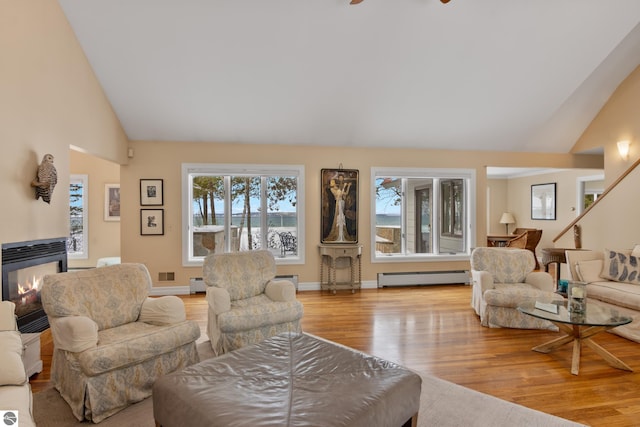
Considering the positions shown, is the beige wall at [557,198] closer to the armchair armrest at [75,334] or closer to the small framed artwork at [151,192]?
the small framed artwork at [151,192]

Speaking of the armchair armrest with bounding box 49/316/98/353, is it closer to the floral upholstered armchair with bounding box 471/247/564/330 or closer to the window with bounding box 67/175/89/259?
the floral upholstered armchair with bounding box 471/247/564/330

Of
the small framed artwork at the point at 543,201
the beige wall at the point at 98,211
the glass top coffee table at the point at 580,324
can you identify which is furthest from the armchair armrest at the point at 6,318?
the small framed artwork at the point at 543,201

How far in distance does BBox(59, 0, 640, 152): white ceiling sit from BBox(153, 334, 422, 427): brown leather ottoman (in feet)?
12.2

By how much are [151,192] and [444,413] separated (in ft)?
16.9

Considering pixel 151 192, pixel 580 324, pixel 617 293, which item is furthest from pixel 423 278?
pixel 151 192

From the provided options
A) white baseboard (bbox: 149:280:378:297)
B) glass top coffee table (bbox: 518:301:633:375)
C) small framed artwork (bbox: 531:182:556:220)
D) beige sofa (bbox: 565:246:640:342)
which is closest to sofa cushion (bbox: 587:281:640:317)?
beige sofa (bbox: 565:246:640:342)

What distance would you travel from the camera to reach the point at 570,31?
4746 mm

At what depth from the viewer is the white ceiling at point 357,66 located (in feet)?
13.9

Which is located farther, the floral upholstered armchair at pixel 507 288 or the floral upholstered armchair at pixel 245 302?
the floral upholstered armchair at pixel 507 288

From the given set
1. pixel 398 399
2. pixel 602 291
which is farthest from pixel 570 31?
pixel 398 399

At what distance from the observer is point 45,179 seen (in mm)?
3553

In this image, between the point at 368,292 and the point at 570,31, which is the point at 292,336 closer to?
the point at 368,292

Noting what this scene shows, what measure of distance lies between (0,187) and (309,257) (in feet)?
13.5

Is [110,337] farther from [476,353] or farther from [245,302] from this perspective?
[476,353]
